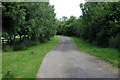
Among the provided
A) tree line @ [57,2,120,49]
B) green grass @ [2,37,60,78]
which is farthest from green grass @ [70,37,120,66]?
green grass @ [2,37,60,78]

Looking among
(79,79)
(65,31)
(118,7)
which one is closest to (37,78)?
(79,79)

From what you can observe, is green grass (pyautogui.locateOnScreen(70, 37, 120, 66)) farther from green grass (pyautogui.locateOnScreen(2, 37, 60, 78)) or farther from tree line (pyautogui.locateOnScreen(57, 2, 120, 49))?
green grass (pyautogui.locateOnScreen(2, 37, 60, 78))

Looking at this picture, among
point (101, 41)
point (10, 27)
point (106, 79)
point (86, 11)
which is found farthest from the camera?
point (86, 11)

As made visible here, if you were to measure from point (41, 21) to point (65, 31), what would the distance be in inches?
2280

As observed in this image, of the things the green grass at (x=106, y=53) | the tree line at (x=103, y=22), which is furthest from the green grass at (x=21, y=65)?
the tree line at (x=103, y=22)

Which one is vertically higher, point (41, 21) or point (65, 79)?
point (41, 21)

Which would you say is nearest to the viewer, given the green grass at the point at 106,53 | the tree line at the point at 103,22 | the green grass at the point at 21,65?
the green grass at the point at 21,65

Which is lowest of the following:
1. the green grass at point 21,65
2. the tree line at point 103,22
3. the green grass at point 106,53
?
the green grass at point 21,65

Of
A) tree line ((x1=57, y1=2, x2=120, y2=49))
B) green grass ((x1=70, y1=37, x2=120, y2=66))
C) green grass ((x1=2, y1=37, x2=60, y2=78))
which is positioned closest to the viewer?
green grass ((x1=2, y1=37, x2=60, y2=78))

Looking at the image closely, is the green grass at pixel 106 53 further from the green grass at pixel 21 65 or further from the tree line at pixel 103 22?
the green grass at pixel 21 65

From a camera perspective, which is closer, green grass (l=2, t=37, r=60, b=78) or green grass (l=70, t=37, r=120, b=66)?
green grass (l=2, t=37, r=60, b=78)

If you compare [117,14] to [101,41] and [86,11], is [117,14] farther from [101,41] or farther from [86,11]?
[86,11]

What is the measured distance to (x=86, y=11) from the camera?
96.7 feet

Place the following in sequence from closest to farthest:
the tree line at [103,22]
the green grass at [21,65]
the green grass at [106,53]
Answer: the green grass at [21,65] → the tree line at [103,22] → the green grass at [106,53]
